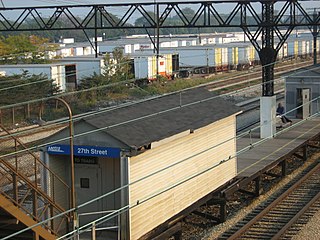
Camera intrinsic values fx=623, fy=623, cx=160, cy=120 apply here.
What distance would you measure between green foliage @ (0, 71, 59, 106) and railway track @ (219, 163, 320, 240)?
51.0ft

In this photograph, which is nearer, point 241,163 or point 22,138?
point 241,163

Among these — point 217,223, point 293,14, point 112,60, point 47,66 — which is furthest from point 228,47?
point 217,223

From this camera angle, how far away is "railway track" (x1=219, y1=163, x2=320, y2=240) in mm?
11914

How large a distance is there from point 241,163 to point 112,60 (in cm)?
2512

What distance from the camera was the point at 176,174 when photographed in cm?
1145

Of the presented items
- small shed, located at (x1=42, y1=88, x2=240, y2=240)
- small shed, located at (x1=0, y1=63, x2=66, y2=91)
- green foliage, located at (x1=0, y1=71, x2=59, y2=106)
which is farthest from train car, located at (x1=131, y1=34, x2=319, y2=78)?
small shed, located at (x1=42, y1=88, x2=240, y2=240)

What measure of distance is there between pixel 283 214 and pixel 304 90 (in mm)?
12789

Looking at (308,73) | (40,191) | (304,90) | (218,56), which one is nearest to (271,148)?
(304,90)

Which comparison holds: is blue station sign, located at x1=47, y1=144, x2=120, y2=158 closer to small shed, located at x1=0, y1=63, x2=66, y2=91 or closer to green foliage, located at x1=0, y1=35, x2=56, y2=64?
small shed, located at x1=0, y1=63, x2=66, y2=91

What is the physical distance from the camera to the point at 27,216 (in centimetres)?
828

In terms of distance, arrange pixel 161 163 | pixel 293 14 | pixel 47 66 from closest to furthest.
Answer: pixel 161 163
pixel 293 14
pixel 47 66

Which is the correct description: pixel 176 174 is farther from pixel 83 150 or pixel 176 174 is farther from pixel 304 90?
pixel 304 90

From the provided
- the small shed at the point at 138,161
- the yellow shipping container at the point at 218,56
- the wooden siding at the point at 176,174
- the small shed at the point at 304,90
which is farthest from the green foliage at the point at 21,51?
the small shed at the point at 138,161

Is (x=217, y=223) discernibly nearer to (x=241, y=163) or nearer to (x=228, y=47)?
(x=241, y=163)
